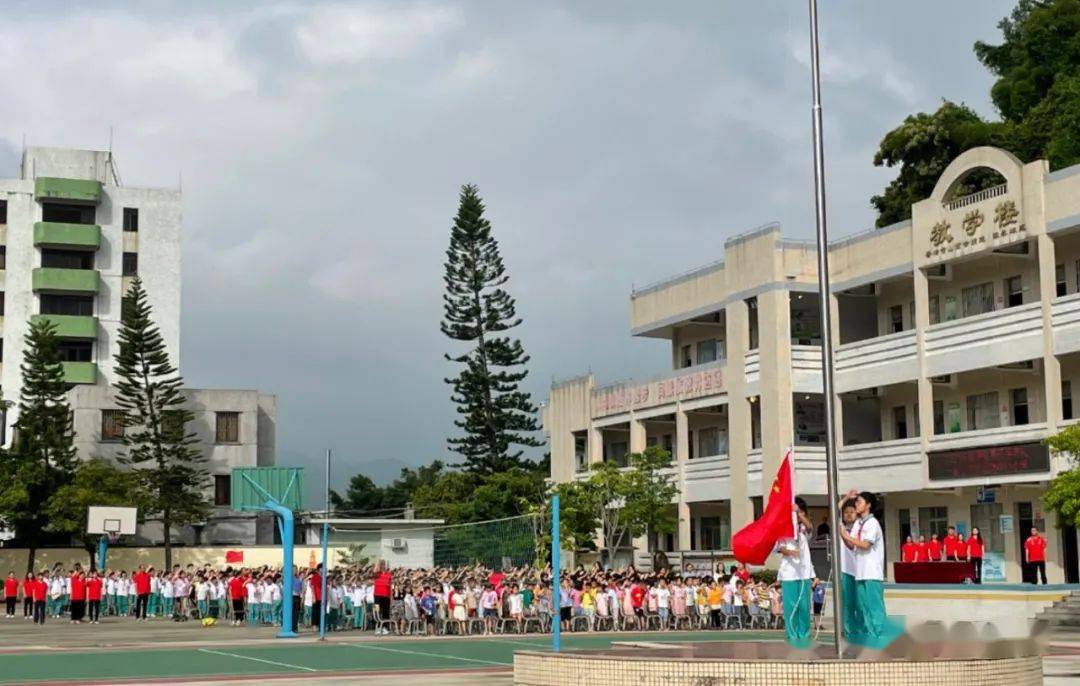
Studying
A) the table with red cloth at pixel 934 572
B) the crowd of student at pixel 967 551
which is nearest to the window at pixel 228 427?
the crowd of student at pixel 967 551

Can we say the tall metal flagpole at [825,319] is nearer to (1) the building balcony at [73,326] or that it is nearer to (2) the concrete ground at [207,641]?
(2) the concrete ground at [207,641]

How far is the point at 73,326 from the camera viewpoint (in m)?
71.0

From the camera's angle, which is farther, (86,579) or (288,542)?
(86,579)

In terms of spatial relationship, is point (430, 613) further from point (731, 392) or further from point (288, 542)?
point (731, 392)

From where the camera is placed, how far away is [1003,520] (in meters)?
40.0

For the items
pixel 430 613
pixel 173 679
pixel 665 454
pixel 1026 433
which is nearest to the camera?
pixel 173 679

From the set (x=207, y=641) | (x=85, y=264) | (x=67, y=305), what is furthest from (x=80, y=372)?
(x=207, y=641)

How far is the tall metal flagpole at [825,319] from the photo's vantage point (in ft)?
48.2

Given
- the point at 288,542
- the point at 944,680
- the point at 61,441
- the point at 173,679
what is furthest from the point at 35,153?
the point at 944,680

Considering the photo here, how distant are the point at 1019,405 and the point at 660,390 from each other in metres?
14.8

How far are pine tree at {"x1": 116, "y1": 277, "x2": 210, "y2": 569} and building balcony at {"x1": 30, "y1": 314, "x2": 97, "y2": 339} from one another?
9.79 metres

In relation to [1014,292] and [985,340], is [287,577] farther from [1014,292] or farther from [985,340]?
[1014,292]

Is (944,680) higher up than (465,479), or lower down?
lower down

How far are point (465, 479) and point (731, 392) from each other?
2064 centimetres
